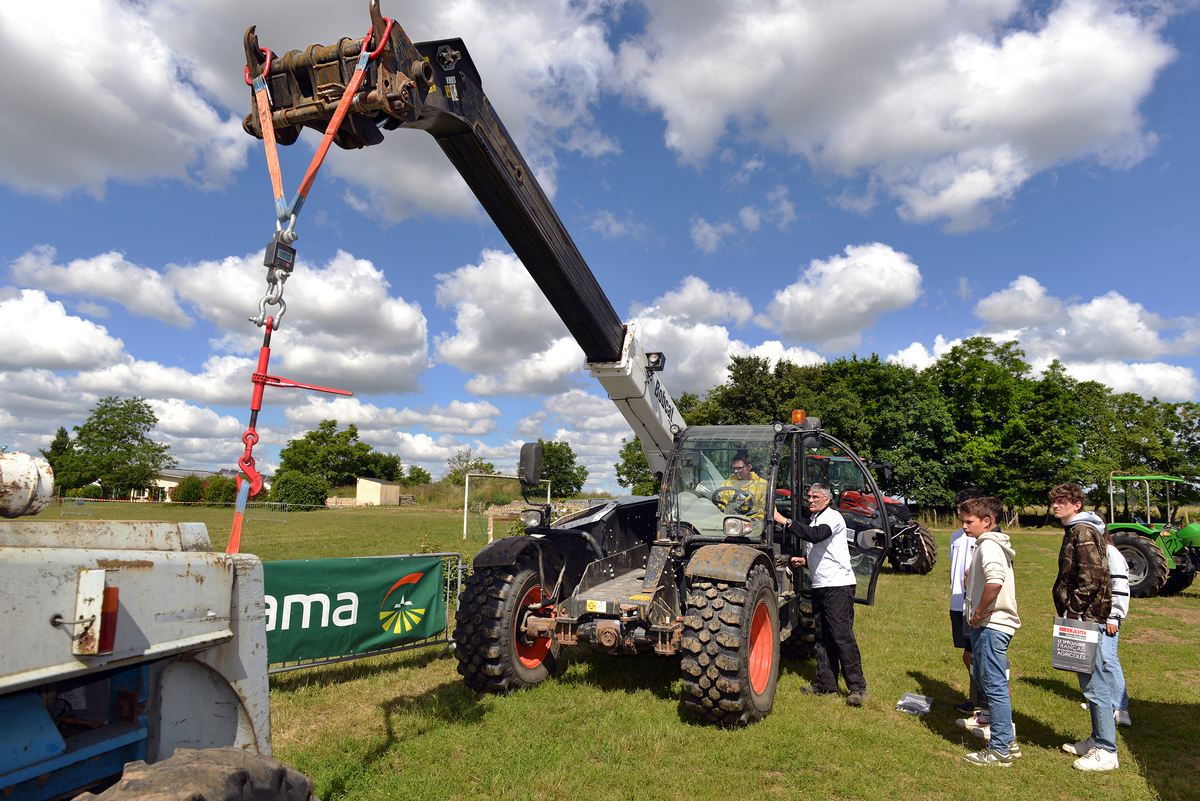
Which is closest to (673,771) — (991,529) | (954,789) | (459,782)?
(459,782)

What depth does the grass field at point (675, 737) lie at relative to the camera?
4066 millimetres

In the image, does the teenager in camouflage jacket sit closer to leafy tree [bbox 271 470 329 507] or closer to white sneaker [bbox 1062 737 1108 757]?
white sneaker [bbox 1062 737 1108 757]

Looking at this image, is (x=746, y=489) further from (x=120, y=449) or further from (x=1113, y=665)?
(x=120, y=449)

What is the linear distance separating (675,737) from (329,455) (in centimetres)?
7880

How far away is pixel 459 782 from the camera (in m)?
4.03

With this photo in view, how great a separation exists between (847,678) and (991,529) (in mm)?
1806

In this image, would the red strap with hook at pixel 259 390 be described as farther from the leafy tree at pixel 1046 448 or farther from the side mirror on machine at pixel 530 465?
the leafy tree at pixel 1046 448

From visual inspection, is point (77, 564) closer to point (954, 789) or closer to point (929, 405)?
point (954, 789)

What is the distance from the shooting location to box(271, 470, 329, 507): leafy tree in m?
53.5

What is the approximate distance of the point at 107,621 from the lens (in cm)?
179

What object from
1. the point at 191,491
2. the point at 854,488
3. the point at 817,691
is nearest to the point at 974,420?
the point at 854,488

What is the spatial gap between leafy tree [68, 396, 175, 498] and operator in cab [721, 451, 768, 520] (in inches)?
2585

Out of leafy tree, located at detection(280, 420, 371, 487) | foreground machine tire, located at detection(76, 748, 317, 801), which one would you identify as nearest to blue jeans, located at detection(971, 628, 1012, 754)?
foreground machine tire, located at detection(76, 748, 317, 801)

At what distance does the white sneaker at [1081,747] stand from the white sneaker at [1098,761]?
61 mm
